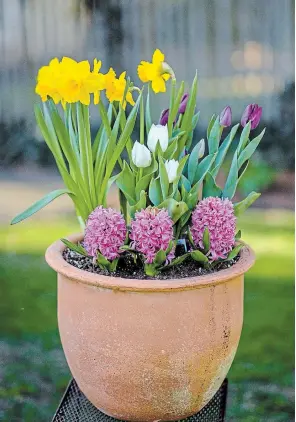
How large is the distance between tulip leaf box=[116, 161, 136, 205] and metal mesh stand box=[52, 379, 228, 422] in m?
0.47

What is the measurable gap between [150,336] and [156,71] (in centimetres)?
54

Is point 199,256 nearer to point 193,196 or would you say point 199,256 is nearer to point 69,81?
point 193,196

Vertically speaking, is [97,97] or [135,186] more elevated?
[97,97]

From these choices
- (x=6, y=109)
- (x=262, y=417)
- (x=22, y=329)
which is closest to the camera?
(x=262, y=417)

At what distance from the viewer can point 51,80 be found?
1.21m

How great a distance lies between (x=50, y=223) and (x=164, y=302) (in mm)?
1810

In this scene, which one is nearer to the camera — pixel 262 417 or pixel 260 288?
pixel 262 417

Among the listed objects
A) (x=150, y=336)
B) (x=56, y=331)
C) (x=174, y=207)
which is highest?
(x=174, y=207)

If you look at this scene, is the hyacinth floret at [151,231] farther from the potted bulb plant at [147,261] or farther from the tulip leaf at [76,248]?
the tulip leaf at [76,248]

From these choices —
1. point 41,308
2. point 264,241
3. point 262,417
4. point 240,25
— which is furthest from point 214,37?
point 262,417

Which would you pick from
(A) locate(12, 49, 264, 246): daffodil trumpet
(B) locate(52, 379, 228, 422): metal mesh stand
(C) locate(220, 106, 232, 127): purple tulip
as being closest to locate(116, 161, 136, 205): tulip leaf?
(A) locate(12, 49, 264, 246): daffodil trumpet

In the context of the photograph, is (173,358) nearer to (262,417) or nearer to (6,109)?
(262,417)

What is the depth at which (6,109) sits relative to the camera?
2873mm

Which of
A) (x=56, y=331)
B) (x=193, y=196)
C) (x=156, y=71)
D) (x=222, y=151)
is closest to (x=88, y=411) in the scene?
(x=193, y=196)
